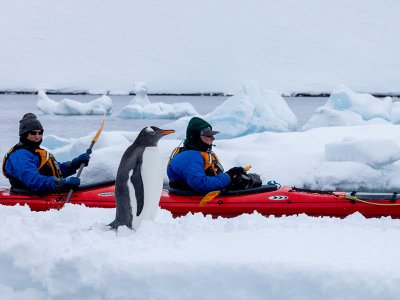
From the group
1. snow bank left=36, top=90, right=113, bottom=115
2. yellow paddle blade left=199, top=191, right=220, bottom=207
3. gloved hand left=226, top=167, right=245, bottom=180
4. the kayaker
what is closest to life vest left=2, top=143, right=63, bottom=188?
the kayaker

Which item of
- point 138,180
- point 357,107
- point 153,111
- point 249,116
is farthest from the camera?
point 153,111

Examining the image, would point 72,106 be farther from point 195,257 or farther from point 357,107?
point 195,257

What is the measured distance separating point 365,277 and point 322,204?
7.51 ft

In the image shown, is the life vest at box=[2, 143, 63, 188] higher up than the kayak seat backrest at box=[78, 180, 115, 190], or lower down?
higher up

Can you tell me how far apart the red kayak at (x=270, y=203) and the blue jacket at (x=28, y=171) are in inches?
5.8

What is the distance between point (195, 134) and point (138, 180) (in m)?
1.40

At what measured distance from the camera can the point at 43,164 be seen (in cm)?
513

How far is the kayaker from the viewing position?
499cm

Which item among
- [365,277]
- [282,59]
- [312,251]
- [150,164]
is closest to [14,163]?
[150,164]

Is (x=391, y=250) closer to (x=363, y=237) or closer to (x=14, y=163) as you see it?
(x=363, y=237)

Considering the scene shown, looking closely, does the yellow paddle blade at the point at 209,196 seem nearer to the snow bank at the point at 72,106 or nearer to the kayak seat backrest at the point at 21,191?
the kayak seat backrest at the point at 21,191

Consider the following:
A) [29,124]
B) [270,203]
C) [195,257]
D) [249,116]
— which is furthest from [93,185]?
[249,116]

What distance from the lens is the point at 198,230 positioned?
3615mm

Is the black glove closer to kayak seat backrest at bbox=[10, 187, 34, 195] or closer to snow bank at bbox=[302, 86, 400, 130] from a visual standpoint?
kayak seat backrest at bbox=[10, 187, 34, 195]
